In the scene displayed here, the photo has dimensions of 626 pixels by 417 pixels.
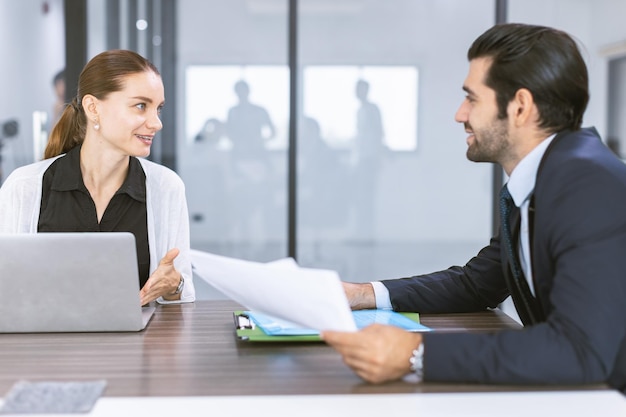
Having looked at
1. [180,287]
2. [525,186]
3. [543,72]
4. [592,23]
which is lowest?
[180,287]

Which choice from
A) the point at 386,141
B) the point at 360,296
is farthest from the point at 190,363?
the point at 386,141

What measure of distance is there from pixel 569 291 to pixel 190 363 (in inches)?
28.6

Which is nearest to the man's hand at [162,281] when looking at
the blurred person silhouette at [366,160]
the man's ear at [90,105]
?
the man's ear at [90,105]

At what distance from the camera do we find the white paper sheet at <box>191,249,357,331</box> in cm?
147

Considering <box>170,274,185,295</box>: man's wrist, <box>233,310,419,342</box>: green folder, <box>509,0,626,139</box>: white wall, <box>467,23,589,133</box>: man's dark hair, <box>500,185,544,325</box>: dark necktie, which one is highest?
<box>509,0,626,139</box>: white wall

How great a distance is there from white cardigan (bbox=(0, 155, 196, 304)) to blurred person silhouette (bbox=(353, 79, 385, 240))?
214cm

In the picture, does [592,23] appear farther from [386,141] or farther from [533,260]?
[533,260]

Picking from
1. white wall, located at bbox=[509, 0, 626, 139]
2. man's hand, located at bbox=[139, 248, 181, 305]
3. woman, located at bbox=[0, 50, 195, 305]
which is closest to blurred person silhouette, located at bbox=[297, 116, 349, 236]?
white wall, located at bbox=[509, 0, 626, 139]

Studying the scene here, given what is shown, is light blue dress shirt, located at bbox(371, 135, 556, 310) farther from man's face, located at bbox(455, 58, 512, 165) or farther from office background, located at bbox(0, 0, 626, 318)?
office background, located at bbox(0, 0, 626, 318)

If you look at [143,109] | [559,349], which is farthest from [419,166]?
[559,349]

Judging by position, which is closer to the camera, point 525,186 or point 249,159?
point 525,186

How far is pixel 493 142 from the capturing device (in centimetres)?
194

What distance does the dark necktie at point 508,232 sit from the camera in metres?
1.89

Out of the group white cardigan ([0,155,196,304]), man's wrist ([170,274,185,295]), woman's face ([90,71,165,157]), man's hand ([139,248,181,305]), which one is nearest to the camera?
man's hand ([139,248,181,305])
